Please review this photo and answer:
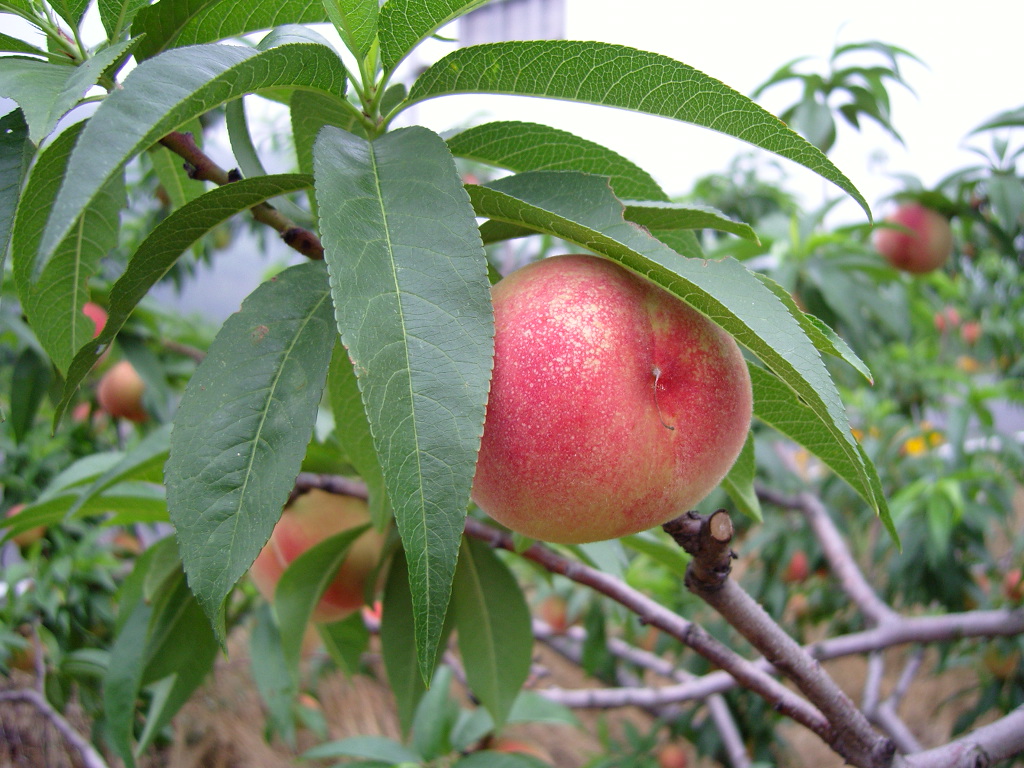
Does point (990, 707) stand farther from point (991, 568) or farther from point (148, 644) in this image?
point (148, 644)

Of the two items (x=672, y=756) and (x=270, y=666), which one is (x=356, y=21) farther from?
(x=672, y=756)

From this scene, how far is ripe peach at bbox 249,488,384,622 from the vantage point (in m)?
0.75

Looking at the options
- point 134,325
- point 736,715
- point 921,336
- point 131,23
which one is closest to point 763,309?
point 131,23

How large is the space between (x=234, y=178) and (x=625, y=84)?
24 centimetres

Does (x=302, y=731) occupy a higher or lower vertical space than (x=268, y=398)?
lower

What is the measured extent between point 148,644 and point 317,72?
1.81 feet


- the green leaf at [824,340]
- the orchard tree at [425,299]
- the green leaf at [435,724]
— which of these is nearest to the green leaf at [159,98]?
the orchard tree at [425,299]

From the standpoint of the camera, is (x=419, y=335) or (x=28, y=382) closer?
(x=419, y=335)

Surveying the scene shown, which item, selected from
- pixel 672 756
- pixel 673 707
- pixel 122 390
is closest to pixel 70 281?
pixel 122 390

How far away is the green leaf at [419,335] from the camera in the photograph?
292 millimetres

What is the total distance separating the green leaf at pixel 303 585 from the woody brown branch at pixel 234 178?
33 cm

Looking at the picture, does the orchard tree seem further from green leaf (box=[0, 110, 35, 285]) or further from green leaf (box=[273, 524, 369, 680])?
green leaf (box=[273, 524, 369, 680])

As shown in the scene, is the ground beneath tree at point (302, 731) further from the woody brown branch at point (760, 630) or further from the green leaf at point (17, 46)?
the green leaf at point (17, 46)

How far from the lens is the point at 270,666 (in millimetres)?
1131
